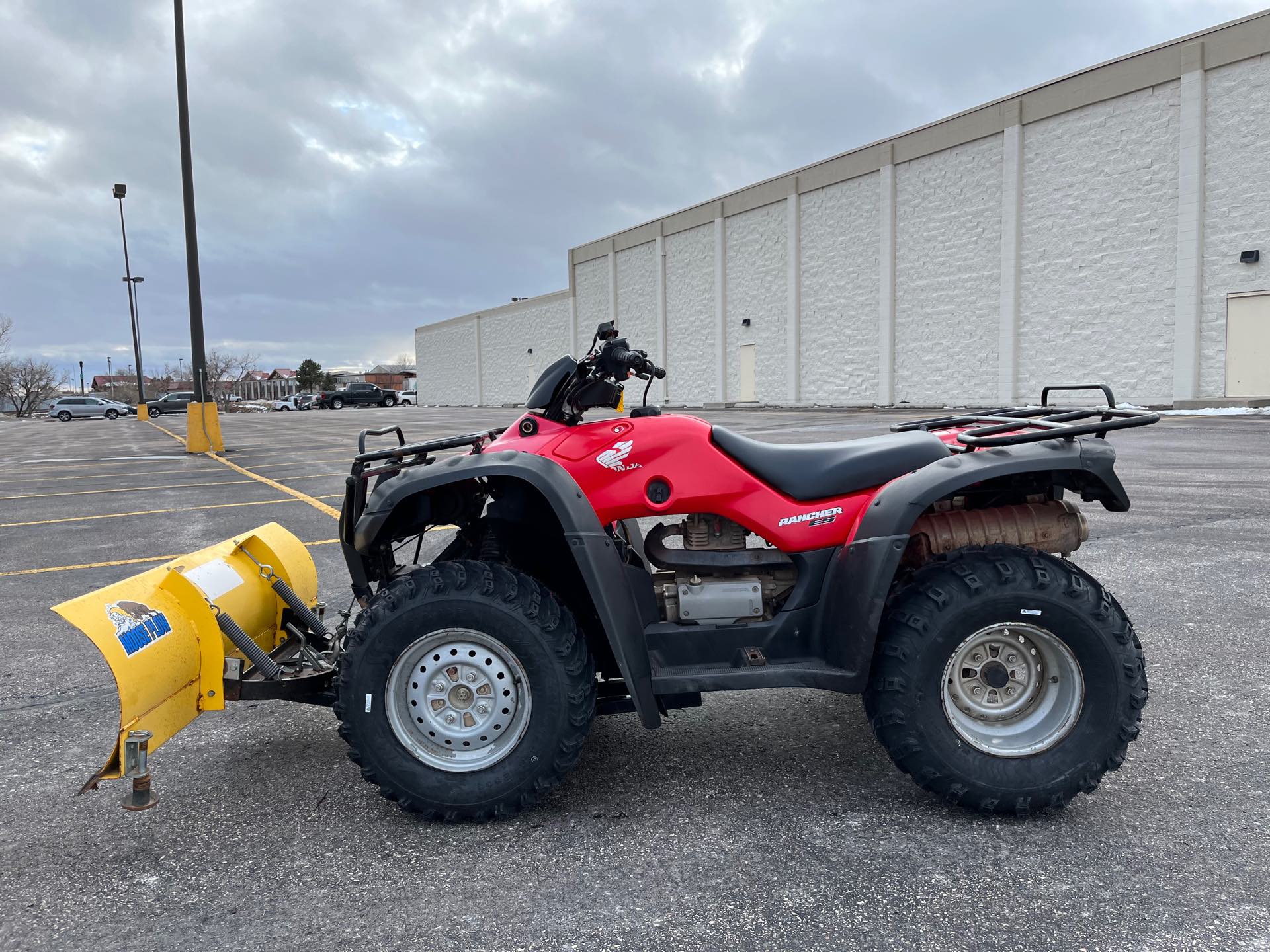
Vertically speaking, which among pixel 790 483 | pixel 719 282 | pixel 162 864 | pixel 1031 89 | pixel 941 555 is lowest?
pixel 162 864

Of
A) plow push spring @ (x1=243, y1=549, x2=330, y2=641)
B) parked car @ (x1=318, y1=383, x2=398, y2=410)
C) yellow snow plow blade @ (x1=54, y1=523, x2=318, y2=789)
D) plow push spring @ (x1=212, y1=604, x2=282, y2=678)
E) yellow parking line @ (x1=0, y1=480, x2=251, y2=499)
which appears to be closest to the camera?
yellow snow plow blade @ (x1=54, y1=523, x2=318, y2=789)

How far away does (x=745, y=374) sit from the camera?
36.4 meters

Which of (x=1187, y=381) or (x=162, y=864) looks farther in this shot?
(x=1187, y=381)

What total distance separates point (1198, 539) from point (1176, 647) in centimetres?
315

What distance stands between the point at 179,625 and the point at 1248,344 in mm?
24507

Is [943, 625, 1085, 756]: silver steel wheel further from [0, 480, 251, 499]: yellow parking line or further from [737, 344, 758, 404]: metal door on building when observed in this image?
[737, 344, 758, 404]: metal door on building

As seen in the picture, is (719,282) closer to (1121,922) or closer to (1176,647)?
(1176,647)

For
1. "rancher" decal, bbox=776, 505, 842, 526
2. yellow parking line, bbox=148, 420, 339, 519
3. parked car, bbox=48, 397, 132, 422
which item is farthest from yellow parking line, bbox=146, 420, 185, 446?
"rancher" decal, bbox=776, 505, 842, 526

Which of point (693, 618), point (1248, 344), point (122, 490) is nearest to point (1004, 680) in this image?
point (693, 618)

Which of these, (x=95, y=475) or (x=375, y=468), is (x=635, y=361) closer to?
(x=375, y=468)

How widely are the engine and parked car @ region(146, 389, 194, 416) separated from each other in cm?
6103

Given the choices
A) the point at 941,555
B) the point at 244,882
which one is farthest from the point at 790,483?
the point at 244,882

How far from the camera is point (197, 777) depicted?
10.4 feet

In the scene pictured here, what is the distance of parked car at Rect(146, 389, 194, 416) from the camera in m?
56.9
